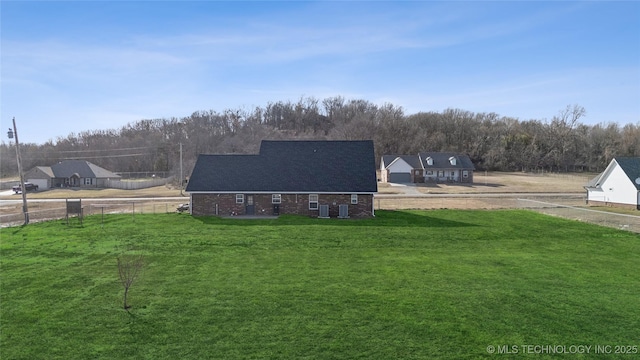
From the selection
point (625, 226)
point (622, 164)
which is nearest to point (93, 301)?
point (625, 226)

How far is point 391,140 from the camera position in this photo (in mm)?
115312

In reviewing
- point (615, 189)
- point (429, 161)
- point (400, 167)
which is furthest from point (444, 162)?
point (615, 189)

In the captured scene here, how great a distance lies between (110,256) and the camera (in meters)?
22.5

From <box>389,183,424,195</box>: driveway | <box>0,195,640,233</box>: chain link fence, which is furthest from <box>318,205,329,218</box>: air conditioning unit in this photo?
<box>389,183,424,195</box>: driveway

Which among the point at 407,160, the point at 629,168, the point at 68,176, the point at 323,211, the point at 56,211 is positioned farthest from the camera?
the point at 407,160

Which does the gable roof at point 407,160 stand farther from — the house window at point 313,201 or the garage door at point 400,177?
the house window at point 313,201

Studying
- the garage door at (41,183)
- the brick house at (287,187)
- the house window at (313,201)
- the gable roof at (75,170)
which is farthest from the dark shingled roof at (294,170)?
the garage door at (41,183)

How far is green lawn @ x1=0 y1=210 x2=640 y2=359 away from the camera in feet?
42.6

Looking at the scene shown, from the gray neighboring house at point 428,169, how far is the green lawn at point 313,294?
5170 centimetres

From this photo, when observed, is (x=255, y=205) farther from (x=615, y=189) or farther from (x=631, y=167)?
(x=631, y=167)

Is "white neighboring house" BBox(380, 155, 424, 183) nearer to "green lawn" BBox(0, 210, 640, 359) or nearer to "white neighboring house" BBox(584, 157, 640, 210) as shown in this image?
"white neighboring house" BBox(584, 157, 640, 210)

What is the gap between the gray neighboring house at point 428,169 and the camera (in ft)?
266

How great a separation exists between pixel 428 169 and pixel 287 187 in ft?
163

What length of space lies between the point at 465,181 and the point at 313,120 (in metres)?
66.1
